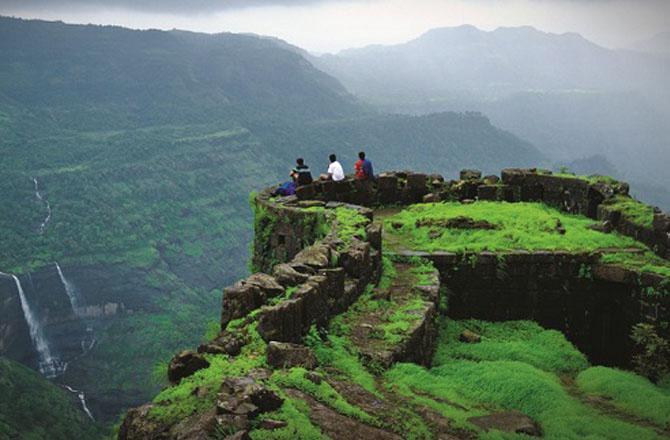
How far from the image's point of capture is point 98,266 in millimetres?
108312

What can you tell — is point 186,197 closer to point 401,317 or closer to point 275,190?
point 275,190

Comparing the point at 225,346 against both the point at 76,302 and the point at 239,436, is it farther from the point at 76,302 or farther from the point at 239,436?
the point at 76,302

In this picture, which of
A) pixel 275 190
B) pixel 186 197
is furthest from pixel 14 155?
pixel 275 190

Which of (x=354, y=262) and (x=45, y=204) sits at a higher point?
(x=354, y=262)

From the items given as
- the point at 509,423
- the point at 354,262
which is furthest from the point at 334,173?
the point at 509,423

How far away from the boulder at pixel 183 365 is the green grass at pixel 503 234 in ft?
27.2

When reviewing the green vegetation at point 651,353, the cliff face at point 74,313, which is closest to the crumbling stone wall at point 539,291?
the green vegetation at point 651,353

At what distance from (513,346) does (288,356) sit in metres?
5.74

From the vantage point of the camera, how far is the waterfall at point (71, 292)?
3872 inches

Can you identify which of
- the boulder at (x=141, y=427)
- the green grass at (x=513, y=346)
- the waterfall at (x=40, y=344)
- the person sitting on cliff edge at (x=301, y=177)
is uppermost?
the person sitting on cliff edge at (x=301, y=177)

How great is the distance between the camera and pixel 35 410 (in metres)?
62.4

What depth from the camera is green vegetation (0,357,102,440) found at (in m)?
57.2

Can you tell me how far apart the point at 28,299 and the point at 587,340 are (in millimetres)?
96541

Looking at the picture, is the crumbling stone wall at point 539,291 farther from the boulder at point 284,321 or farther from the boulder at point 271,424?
the boulder at point 271,424
